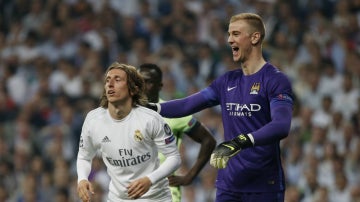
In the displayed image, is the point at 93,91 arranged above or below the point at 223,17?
below

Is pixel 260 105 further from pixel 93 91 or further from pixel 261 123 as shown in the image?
pixel 93 91

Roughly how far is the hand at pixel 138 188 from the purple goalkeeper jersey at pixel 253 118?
2.08 feet

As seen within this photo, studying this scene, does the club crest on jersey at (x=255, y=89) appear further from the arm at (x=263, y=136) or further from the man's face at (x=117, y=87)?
the man's face at (x=117, y=87)

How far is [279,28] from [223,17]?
47.9 inches

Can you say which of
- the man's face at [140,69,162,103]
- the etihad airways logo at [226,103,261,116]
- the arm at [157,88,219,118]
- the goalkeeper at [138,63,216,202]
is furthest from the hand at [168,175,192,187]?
the etihad airways logo at [226,103,261,116]

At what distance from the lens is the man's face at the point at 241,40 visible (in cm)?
665

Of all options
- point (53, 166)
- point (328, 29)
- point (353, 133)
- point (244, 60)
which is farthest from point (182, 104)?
point (328, 29)

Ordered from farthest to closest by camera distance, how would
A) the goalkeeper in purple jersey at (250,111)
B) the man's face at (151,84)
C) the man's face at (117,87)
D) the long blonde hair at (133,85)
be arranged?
the man's face at (151,84) → the long blonde hair at (133,85) → the man's face at (117,87) → the goalkeeper in purple jersey at (250,111)

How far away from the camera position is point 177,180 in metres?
7.90

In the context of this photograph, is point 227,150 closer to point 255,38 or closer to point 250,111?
point 250,111

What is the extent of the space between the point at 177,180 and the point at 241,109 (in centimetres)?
150

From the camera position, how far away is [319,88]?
13352 millimetres

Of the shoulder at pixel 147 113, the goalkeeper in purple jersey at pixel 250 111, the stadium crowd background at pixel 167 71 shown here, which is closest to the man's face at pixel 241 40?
the goalkeeper in purple jersey at pixel 250 111

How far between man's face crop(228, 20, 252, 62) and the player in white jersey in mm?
735
